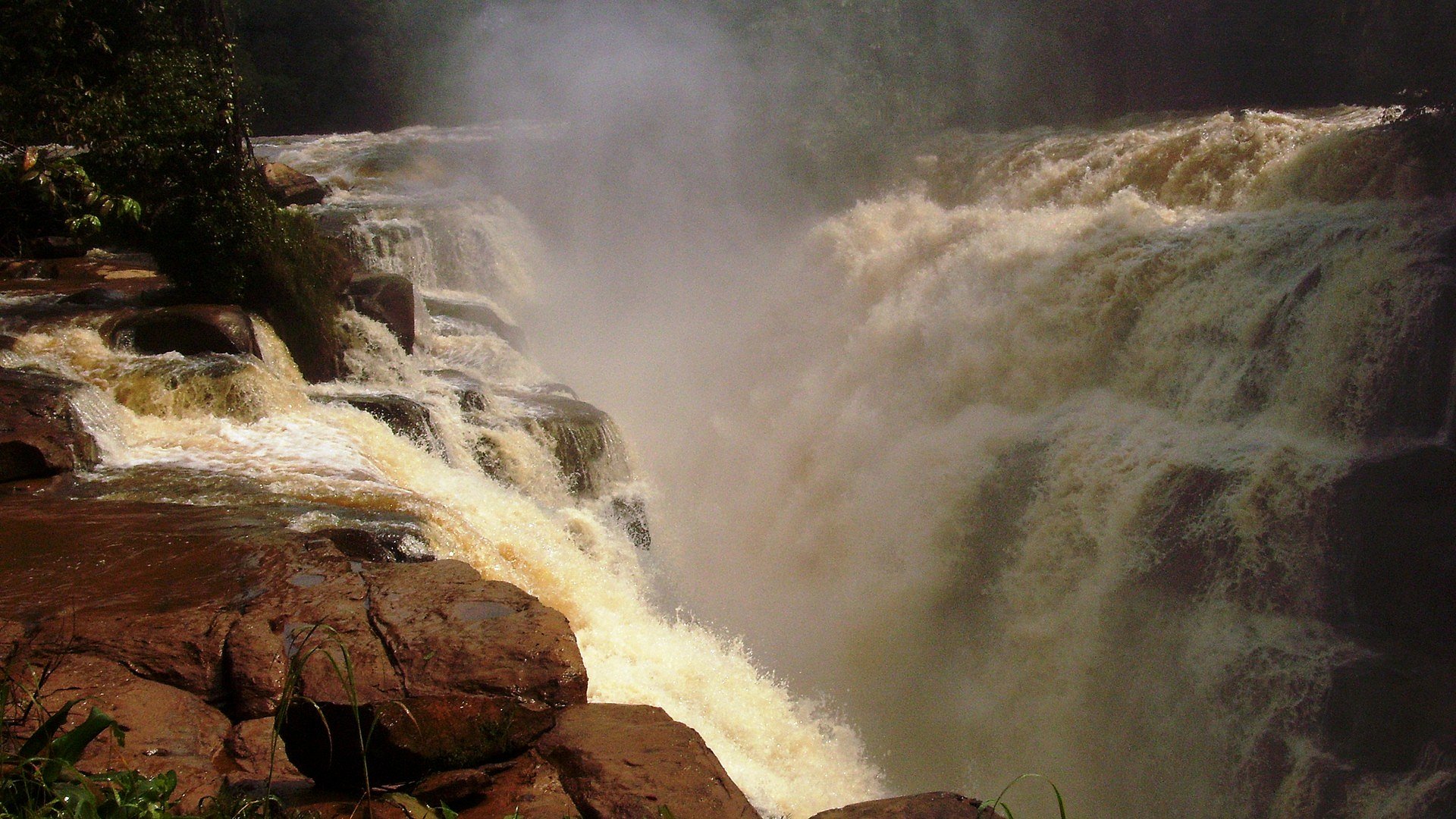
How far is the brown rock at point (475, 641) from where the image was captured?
332cm

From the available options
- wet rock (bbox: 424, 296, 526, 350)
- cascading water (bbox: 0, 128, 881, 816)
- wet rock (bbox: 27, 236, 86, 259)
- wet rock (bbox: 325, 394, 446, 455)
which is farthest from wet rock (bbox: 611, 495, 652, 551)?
wet rock (bbox: 27, 236, 86, 259)

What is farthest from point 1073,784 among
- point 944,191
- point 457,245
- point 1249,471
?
point 457,245

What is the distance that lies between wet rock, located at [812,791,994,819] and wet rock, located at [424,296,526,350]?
8.95 meters

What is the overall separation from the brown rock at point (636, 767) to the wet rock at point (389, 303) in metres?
6.50

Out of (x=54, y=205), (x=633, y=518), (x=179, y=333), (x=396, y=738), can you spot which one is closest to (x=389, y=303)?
(x=179, y=333)

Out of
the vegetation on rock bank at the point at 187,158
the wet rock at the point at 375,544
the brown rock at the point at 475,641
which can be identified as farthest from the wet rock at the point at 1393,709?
the vegetation on rock bank at the point at 187,158

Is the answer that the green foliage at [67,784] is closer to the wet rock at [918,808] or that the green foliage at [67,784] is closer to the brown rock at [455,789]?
the brown rock at [455,789]

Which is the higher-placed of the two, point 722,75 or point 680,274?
point 722,75

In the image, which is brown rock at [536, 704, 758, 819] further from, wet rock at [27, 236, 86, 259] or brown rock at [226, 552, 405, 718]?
wet rock at [27, 236, 86, 259]

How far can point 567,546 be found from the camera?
21.6 ft

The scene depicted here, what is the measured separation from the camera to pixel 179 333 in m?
7.03

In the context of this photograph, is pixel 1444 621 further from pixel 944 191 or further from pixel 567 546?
pixel 944 191

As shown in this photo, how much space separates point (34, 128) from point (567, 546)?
4.93 m

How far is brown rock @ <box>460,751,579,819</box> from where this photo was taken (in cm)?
267
